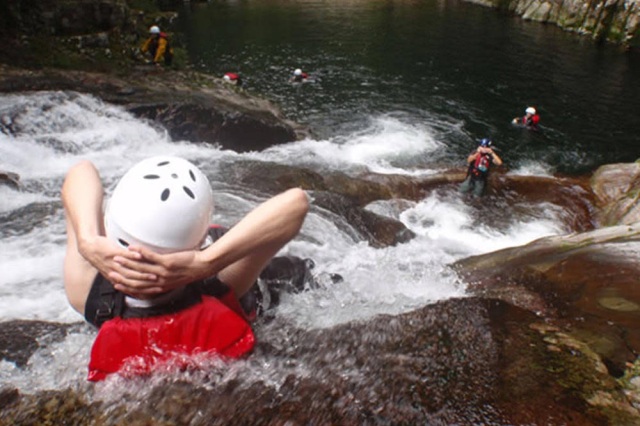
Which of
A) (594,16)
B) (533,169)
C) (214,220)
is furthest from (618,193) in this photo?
(594,16)

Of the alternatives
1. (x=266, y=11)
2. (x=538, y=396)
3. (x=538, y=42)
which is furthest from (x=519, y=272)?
(x=266, y=11)

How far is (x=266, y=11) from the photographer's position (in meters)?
44.0

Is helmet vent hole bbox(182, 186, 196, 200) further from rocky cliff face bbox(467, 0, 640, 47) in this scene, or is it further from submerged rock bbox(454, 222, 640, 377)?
rocky cliff face bbox(467, 0, 640, 47)

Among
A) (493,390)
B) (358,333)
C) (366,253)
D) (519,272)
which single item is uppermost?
(493,390)

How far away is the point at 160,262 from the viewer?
2031 millimetres

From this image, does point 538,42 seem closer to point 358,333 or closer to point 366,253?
point 366,253

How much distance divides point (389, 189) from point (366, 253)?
216 inches

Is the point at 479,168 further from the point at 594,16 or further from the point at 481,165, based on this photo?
the point at 594,16

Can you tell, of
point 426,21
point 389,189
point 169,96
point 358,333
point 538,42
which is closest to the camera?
point 358,333

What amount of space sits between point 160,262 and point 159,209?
0.79 feet

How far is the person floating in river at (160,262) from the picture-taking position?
6.76 feet

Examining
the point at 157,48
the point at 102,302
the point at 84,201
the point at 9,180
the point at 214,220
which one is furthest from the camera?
the point at 157,48

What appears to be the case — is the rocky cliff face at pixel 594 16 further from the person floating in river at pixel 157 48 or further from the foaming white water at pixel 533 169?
the person floating in river at pixel 157 48

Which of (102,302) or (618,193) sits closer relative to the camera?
(102,302)
